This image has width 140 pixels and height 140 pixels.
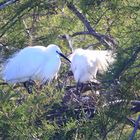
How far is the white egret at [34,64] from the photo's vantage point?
10.7 ft

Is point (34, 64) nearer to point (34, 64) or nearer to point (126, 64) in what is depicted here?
point (34, 64)

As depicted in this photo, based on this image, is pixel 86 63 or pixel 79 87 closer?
pixel 79 87

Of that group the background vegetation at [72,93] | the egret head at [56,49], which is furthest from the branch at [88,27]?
the egret head at [56,49]

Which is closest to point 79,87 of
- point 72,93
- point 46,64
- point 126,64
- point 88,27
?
point 88,27

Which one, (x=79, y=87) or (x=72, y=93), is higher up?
(x=79, y=87)

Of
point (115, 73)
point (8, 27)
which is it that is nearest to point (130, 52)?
point (115, 73)

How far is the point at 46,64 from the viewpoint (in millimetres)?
3572

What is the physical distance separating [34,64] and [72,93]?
1159mm

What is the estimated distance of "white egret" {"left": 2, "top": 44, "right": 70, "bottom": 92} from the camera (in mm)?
3248

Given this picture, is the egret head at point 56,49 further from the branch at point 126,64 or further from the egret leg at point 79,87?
the branch at point 126,64

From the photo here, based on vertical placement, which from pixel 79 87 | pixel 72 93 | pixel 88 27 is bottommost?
pixel 72 93

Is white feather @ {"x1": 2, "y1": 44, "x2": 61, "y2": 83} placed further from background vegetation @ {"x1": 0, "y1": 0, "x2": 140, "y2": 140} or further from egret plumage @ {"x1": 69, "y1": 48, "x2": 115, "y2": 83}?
background vegetation @ {"x1": 0, "y1": 0, "x2": 140, "y2": 140}

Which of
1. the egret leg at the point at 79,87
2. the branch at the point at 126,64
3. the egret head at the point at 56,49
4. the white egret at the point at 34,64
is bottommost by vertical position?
the branch at the point at 126,64

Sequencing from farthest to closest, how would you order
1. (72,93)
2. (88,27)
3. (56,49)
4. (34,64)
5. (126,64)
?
(34,64) → (56,49) → (88,27) → (72,93) → (126,64)
